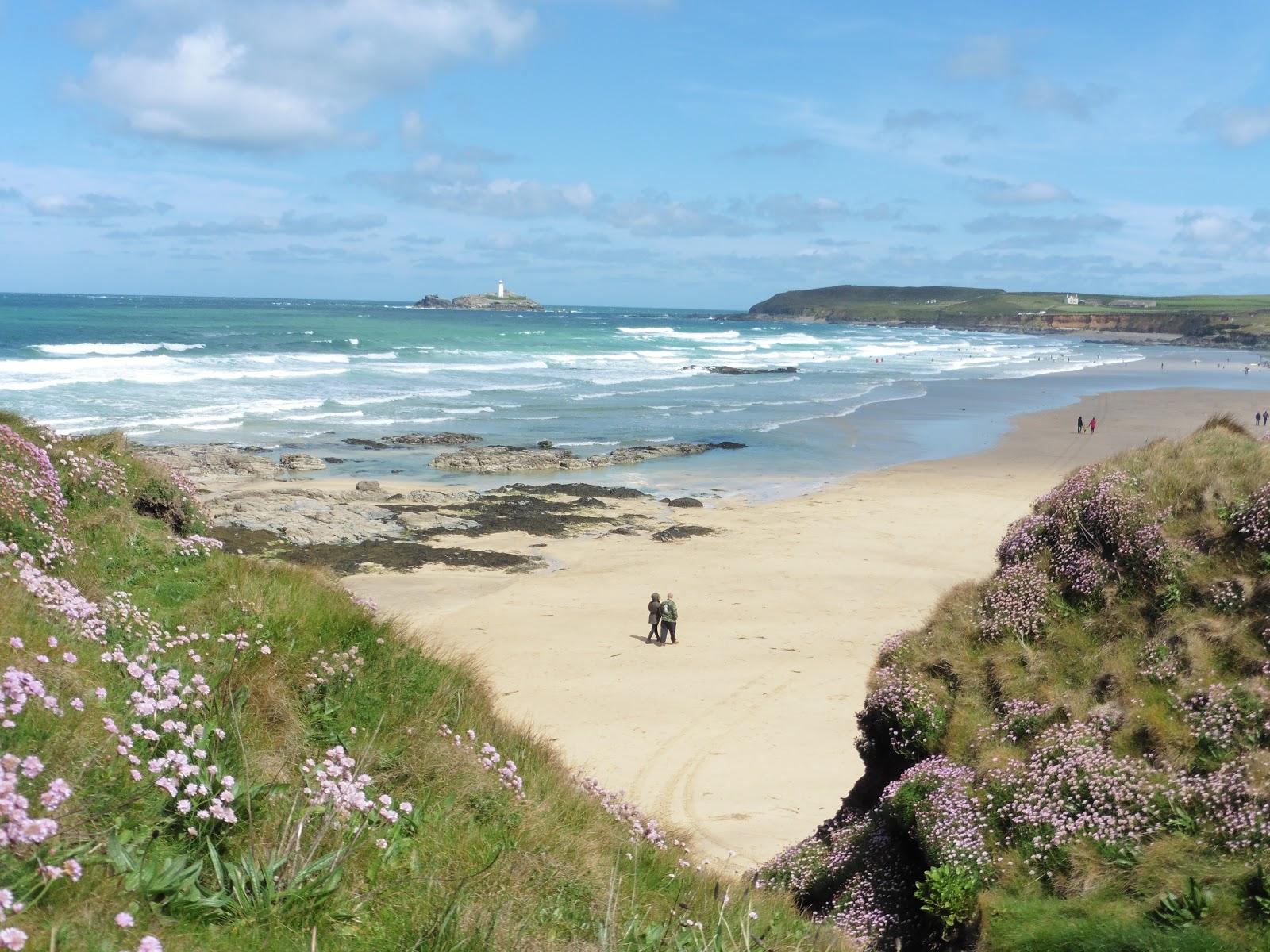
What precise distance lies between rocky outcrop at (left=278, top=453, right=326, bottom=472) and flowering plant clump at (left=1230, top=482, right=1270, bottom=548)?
91.2 ft

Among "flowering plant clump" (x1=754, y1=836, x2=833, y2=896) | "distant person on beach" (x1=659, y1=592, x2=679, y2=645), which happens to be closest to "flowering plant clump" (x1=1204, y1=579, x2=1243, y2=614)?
"flowering plant clump" (x1=754, y1=836, x2=833, y2=896)

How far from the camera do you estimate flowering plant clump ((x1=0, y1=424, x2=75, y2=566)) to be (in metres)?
7.55

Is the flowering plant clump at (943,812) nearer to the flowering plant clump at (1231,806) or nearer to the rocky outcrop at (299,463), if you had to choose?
the flowering plant clump at (1231,806)

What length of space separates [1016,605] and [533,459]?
26.7m

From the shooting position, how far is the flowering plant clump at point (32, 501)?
24.8 feet

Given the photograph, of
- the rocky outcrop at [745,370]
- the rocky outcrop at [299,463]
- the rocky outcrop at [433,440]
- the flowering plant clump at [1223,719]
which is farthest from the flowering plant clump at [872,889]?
the rocky outcrop at [745,370]

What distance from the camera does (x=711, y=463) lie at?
1409 inches

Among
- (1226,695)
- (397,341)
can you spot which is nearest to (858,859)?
(1226,695)

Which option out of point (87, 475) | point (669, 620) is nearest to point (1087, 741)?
point (87, 475)

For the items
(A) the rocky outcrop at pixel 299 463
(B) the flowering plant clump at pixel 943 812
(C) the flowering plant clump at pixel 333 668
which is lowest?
(A) the rocky outcrop at pixel 299 463

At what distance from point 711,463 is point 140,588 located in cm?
2899

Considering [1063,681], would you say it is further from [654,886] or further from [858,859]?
[654,886]

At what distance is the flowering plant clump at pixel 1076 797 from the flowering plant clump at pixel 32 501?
6.52m

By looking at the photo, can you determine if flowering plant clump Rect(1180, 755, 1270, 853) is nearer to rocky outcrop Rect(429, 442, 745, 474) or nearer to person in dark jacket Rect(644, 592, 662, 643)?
person in dark jacket Rect(644, 592, 662, 643)
